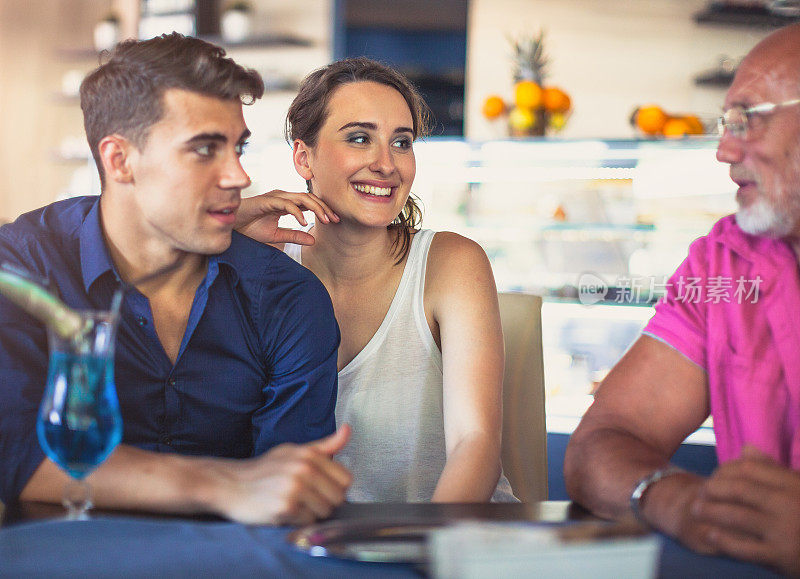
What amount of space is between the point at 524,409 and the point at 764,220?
686mm

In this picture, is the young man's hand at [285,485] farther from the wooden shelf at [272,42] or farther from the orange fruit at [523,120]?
the wooden shelf at [272,42]

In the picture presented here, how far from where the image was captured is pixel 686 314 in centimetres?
141

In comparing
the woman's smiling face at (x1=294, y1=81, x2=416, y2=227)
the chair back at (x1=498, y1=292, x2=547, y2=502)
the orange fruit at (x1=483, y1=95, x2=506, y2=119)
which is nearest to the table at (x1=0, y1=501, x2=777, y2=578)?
the chair back at (x1=498, y1=292, x2=547, y2=502)

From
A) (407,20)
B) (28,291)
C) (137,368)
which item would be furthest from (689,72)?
(28,291)

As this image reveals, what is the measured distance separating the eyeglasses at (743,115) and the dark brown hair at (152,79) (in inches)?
34.3

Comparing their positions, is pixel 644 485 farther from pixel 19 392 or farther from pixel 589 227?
pixel 589 227

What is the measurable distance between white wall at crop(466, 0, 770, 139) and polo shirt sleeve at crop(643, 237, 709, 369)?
3275 millimetres

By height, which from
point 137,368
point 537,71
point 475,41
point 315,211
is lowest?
point 137,368

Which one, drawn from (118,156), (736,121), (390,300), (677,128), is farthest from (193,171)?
(677,128)

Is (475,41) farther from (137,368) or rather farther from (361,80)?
(137,368)

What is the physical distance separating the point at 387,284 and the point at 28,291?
1.06 m

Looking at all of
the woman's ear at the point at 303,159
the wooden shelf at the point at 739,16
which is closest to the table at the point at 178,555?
the woman's ear at the point at 303,159

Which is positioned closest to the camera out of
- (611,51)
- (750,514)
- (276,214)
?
(750,514)

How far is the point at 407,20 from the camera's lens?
5.18 m
